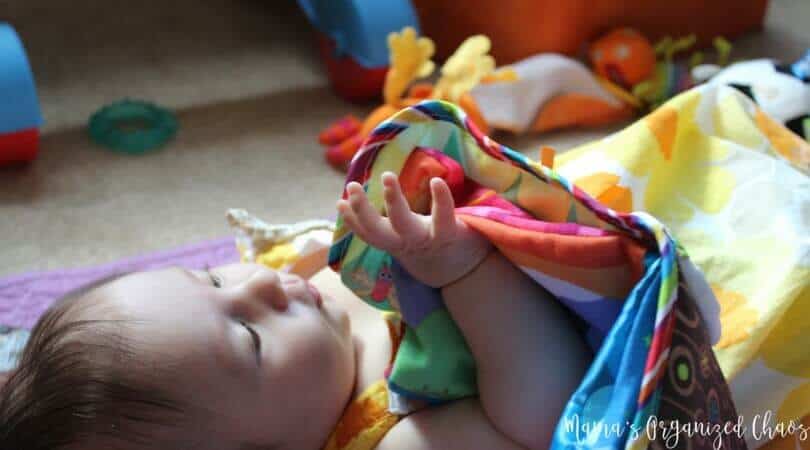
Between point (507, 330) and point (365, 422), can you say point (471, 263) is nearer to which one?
point (507, 330)

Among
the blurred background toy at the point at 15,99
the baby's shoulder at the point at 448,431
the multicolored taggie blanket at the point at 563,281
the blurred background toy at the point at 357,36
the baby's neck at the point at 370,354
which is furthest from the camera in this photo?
the blurred background toy at the point at 357,36

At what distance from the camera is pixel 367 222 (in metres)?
0.65

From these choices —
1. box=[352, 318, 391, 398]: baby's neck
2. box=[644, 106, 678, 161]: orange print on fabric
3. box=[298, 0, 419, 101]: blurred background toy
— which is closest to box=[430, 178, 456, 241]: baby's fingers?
box=[352, 318, 391, 398]: baby's neck

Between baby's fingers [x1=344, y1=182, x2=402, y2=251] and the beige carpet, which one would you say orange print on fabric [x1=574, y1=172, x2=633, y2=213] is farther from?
the beige carpet

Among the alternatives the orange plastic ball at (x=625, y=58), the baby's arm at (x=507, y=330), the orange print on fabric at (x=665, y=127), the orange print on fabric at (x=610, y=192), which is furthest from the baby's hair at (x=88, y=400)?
the orange plastic ball at (x=625, y=58)

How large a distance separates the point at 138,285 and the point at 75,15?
3.95 ft

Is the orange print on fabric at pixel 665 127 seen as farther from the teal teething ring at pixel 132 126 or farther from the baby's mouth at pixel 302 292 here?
the teal teething ring at pixel 132 126

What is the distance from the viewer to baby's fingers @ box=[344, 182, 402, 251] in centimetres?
64

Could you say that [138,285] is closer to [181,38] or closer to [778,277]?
[778,277]

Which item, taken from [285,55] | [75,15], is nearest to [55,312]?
[285,55]

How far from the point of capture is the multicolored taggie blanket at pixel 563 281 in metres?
0.61

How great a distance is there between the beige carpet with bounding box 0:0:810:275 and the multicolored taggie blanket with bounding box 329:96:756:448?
0.53 metres

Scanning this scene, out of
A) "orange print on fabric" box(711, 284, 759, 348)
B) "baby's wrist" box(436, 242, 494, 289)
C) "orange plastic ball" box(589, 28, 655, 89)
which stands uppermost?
"baby's wrist" box(436, 242, 494, 289)

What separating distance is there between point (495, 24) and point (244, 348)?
3.21 feet
